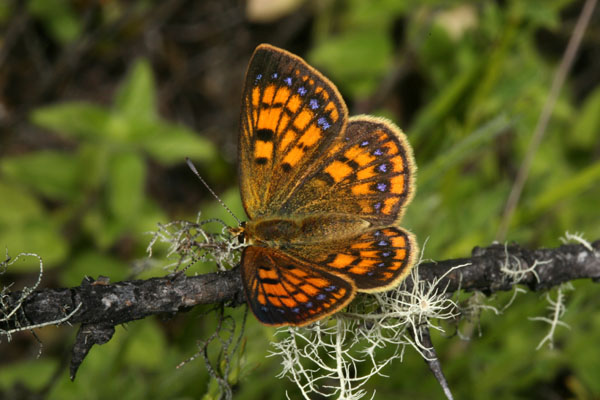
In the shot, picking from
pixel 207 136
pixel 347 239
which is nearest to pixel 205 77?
pixel 207 136

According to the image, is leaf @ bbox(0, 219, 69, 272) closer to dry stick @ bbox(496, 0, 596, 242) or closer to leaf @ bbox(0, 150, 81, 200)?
leaf @ bbox(0, 150, 81, 200)

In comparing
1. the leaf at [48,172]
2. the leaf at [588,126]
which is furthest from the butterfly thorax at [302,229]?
the leaf at [588,126]

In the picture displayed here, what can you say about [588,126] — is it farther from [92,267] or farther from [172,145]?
[92,267]

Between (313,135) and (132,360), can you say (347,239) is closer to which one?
(313,135)

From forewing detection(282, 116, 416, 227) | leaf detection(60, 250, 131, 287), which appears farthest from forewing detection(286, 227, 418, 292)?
leaf detection(60, 250, 131, 287)

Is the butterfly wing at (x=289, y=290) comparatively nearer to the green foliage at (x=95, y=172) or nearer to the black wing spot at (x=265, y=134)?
the black wing spot at (x=265, y=134)

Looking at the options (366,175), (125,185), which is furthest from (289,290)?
(125,185)
